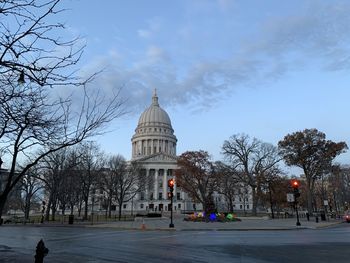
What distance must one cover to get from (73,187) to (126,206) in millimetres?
82309

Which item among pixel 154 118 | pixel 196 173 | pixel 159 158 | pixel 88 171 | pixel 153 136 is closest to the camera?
pixel 88 171

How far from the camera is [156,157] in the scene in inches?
5842

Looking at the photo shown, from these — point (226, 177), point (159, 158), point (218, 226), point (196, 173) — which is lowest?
point (218, 226)

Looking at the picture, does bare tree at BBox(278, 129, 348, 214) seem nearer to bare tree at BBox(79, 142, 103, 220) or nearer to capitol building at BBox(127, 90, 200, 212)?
bare tree at BBox(79, 142, 103, 220)

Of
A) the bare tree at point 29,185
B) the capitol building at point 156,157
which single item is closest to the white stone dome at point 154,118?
the capitol building at point 156,157

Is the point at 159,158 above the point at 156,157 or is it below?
below

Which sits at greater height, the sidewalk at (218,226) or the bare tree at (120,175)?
the bare tree at (120,175)

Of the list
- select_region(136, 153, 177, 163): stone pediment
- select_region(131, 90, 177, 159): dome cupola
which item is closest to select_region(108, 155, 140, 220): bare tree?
select_region(136, 153, 177, 163): stone pediment

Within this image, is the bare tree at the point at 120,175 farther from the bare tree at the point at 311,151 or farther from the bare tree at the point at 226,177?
the bare tree at the point at 311,151

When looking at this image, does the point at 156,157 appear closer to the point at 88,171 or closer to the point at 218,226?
the point at 88,171

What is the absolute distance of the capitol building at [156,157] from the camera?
145 metres

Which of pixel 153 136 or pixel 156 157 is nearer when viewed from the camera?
pixel 156 157

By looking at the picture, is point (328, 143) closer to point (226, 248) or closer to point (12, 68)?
point (226, 248)

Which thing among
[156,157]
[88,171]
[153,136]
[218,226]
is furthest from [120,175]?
[153,136]
